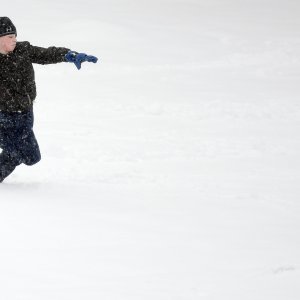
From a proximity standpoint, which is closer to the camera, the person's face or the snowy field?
the snowy field

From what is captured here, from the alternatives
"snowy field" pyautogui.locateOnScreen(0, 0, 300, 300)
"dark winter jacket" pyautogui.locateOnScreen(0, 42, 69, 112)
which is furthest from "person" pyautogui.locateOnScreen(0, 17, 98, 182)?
"snowy field" pyautogui.locateOnScreen(0, 0, 300, 300)

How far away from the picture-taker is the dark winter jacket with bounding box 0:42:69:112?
4809mm

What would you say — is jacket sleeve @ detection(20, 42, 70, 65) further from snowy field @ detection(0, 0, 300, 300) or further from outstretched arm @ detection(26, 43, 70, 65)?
snowy field @ detection(0, 0, 300, 300)

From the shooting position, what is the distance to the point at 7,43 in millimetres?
4719

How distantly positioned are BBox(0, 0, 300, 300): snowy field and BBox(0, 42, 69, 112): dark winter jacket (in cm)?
67

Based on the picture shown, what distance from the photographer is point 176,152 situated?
674 cm

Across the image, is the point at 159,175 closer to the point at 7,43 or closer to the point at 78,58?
the point at 78,58

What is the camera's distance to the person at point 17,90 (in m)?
4.78

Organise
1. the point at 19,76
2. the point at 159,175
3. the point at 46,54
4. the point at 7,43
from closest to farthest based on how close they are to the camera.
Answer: the point at 7,43
the point at 19,76
the point at 46,54
the point at 159,175

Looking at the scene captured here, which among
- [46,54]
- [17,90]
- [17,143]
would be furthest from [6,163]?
[46,54]

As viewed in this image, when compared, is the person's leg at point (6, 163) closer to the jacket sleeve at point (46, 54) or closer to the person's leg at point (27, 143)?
the person's leg at point (27, 143)

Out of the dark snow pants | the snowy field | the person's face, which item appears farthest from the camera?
the dark snow pants

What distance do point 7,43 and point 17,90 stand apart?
368 mm

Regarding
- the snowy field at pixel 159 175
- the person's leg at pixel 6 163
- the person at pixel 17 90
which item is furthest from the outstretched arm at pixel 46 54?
the snowy field at pixel 159 175
